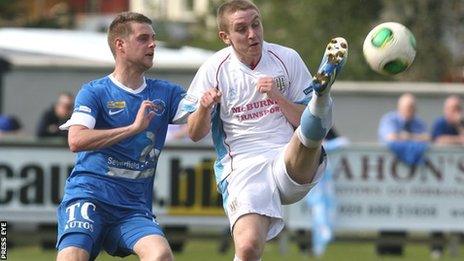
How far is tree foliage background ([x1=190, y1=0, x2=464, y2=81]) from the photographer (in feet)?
113

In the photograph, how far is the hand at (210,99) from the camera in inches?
408

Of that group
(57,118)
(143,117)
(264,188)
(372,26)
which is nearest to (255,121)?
(264,188)

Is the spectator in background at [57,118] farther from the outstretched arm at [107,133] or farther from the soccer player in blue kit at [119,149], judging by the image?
the outstretched arm at [107,133]

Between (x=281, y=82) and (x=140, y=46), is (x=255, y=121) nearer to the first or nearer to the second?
(x=281, y=82)

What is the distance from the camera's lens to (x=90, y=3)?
83.1 m

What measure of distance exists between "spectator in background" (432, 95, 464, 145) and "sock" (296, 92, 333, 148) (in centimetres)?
1076

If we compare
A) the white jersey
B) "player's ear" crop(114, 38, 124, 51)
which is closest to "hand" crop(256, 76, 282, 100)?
the white jersey

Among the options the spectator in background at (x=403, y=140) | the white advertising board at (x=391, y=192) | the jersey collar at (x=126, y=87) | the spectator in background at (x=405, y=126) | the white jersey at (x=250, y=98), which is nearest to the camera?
the jersey collar at (x=126, y=87)

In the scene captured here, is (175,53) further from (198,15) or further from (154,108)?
(198,15)

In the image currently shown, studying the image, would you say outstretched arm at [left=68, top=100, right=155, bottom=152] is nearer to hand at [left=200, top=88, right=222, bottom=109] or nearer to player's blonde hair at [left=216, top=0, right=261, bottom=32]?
hand at [left=200, top=88, right=222, bottom=109]

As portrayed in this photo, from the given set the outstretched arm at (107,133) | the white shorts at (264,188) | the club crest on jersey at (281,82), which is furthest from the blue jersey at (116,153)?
the club crest on jersey at (281,82)

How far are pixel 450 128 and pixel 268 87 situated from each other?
35.5 feet

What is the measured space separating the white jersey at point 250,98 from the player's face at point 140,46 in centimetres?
50

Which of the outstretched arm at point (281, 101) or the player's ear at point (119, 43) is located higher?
the player's ear at point (119, 43)
